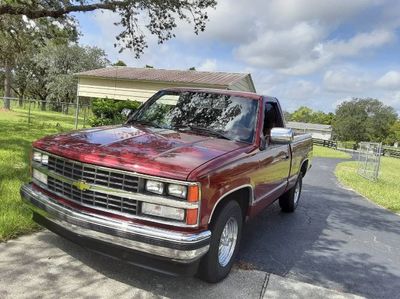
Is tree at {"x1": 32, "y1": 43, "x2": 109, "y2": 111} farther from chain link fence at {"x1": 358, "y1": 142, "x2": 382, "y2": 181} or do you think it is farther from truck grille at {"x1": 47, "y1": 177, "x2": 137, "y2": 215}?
truck grille at {"x1": 47, "y1": 177, "x2": 137, "y2": 215}

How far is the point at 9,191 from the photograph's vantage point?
6.29 m

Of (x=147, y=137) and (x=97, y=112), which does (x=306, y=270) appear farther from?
(x=97, y=112)

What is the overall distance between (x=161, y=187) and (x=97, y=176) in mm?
A: 633

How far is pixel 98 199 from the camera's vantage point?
12.3ft

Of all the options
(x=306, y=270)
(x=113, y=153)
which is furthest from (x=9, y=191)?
(x=306, y=270)

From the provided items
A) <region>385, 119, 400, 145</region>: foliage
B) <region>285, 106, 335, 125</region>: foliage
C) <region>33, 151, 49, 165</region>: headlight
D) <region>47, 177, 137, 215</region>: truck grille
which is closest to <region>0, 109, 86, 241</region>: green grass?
<region>33, 151, 49, 165</region>: headlight

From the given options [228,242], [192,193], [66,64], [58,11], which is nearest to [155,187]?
[192,193]

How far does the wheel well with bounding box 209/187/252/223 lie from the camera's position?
3.97 metres

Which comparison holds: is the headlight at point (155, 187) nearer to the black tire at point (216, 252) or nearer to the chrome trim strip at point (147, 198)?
the chrome trim strip at point (147, 198)

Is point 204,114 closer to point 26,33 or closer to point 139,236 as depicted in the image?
point 139,236

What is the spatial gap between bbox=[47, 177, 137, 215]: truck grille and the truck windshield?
5.35 ft

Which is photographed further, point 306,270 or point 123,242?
point 306,270

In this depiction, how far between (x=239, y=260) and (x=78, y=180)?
2.28 metres

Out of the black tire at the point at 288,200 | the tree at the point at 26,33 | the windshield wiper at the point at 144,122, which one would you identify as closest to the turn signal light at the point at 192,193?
the windshield wiper at the point at 144,122
